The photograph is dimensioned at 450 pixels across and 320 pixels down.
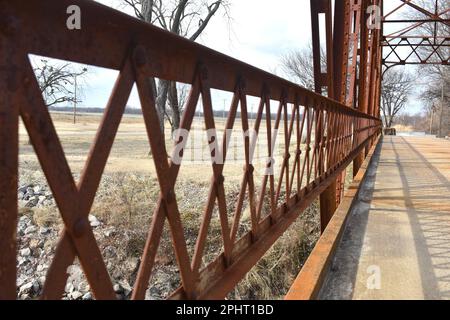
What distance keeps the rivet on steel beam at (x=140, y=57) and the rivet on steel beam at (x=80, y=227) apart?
47 centimetres

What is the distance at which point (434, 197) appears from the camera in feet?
23.1

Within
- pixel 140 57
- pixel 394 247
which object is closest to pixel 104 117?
pixel 140 57

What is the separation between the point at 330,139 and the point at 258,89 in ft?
9.90

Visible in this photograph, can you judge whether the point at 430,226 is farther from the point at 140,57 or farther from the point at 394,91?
the point at 394,91

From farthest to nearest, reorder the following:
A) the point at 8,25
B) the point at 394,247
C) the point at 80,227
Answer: the point at 394,247 < the point at 80,227 < the point at 8,25

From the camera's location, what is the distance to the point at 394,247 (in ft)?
13.9

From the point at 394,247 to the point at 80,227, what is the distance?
384 centimetres

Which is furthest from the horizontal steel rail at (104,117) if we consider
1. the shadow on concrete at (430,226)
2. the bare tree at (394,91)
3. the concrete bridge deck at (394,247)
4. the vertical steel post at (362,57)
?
the bare tree at (394,91)

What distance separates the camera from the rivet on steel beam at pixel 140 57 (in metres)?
1.23

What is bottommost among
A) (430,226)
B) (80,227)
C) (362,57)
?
(430,226)

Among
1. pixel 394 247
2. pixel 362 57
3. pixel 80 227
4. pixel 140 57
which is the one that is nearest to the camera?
pixel 80 227

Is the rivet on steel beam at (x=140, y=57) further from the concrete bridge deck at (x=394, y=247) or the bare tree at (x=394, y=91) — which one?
the bare tree at (x=394, y=91)

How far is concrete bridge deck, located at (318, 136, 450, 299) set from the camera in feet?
10.3

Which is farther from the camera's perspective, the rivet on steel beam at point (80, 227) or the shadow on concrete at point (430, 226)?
the shadow on concrete at point (430, 226)
